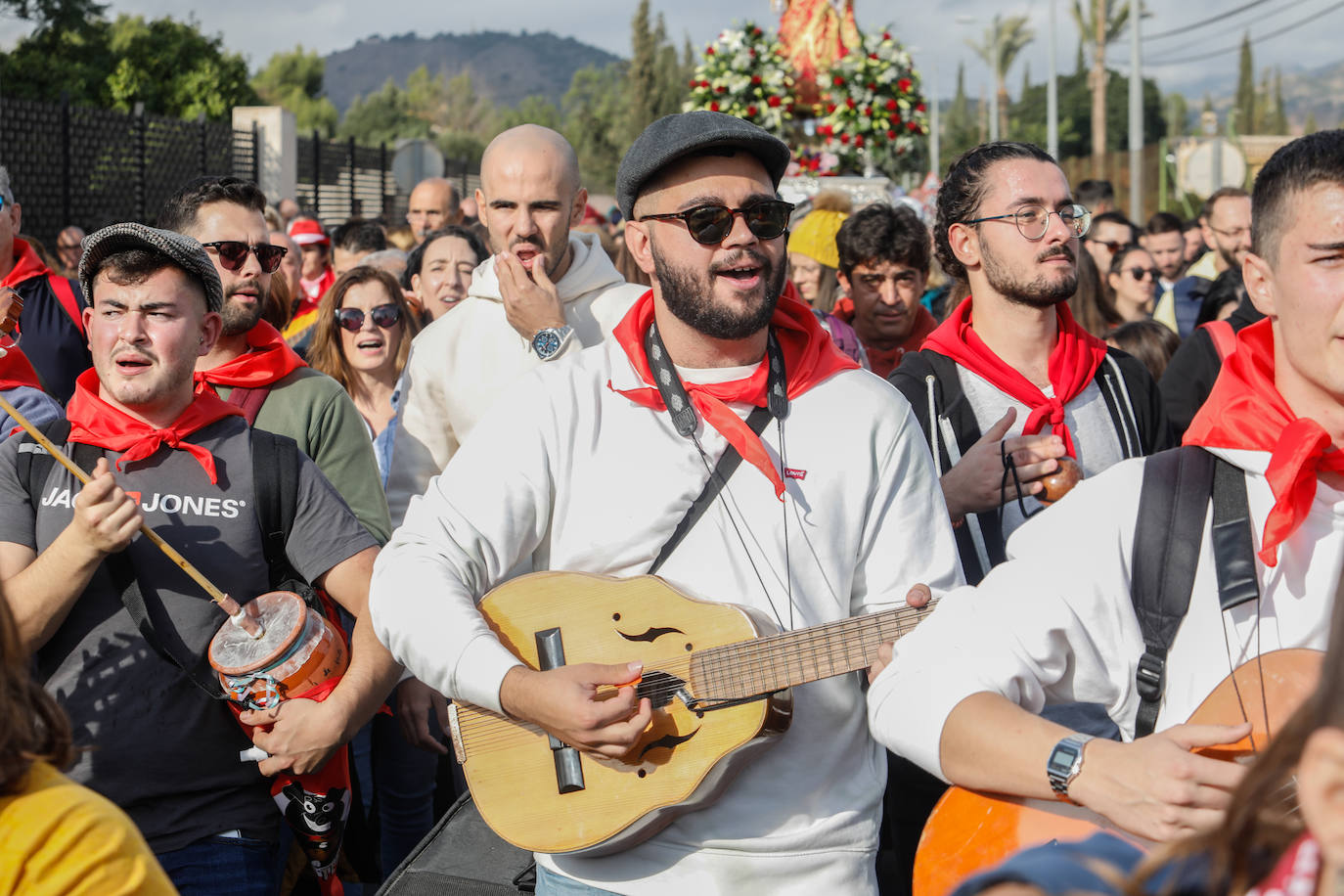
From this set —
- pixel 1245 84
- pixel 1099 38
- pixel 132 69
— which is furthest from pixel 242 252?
pixel 1245 84

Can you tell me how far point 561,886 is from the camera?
2.97 meters

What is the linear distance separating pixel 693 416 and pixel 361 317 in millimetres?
3438

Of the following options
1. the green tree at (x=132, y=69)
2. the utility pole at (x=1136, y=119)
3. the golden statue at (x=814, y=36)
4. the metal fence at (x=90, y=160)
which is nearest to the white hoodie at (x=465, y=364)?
the metal fence at (x=90, y=160)

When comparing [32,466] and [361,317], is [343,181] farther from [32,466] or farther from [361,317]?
[32,466]

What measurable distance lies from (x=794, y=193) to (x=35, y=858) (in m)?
12.0

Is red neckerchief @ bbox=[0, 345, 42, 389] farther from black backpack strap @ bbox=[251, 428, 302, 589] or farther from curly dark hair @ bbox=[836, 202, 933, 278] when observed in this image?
curly dark hair @ bbox=[836, 202, 933, 278]

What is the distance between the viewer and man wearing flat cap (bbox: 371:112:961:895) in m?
2.82

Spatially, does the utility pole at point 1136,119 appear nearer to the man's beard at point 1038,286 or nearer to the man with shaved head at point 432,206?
the man with shaved head at point 432,206

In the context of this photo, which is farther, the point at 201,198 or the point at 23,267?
the point at 23,267

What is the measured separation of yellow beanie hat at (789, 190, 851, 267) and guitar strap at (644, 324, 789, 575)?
4.21 metres

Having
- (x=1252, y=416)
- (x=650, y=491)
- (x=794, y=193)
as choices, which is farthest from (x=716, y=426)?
(x=794, y=193)

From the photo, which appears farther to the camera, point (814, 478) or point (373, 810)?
point (373, 810)

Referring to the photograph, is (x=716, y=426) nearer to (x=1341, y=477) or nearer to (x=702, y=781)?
(x=702, y=781)

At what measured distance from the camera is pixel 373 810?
5.67m
